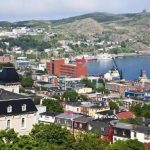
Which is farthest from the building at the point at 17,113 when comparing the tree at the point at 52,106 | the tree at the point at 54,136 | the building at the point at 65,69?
the building at the point at 65,69

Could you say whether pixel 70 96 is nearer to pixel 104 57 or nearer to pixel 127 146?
pixel 127 146

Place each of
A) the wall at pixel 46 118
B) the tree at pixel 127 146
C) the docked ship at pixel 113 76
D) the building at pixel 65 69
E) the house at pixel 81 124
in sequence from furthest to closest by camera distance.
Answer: the building at pixel 65 69 < the docked ship at pixel 113 76 < the wall at pixel 46 118 < the house at pixel 81 124 < the tree at pixel 127 146

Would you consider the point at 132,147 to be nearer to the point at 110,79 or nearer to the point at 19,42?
the point at 110,79

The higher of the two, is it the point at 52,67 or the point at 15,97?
the point at 15,97

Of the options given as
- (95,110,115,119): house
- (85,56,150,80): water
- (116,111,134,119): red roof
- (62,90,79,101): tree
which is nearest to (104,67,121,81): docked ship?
(85,56,150,80): water

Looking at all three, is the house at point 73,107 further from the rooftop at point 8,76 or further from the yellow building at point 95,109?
the rooftop at point 8,76

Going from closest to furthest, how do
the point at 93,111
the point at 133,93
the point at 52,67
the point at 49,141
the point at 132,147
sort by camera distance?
the point at 49,141 < the point at 132,147 < the point at 93,111 < the point at 133,93 < the point at 52,67

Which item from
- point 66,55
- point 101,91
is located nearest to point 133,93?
point 101,91
